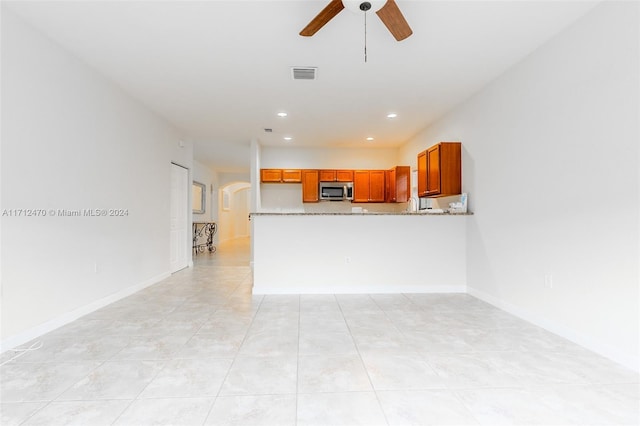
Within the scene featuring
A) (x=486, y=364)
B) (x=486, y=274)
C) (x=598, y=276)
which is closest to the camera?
(x=486, y=364)

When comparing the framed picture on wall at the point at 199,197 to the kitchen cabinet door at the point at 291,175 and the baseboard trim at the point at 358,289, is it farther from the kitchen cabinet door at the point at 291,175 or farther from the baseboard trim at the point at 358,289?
the baseboard trim at the point at 358,289

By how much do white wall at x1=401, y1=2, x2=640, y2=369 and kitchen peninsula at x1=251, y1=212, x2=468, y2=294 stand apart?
589 mm

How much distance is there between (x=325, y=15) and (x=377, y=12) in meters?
0.34

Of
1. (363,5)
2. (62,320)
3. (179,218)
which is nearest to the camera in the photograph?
(363,5)

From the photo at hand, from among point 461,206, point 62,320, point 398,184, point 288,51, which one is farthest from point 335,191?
point 62,320

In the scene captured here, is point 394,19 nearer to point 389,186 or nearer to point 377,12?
point 377,12

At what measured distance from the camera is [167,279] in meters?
5.16

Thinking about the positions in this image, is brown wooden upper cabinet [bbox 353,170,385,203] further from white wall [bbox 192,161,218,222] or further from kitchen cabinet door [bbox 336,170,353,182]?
white wall [bbox 192,161,218,222]

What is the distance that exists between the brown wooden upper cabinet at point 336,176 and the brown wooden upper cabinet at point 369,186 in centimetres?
13

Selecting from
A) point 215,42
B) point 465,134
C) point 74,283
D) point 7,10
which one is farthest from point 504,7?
point 74,283

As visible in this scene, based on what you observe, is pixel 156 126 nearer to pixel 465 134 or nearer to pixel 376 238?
pixel 376 238

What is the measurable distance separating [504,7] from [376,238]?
2.81 meters

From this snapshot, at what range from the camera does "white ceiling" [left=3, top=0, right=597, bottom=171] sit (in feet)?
8.09

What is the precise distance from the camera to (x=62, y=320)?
2.96m
